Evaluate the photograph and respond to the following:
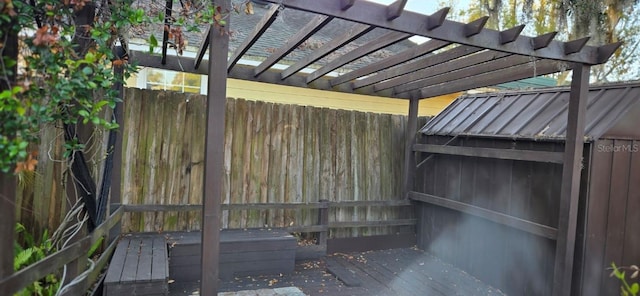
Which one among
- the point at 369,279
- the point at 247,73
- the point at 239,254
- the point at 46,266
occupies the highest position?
the point at 247,73

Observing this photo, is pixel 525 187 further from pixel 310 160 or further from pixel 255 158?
pixel 255 158

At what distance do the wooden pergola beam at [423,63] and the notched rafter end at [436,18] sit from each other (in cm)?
54

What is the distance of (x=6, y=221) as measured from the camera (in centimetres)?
161

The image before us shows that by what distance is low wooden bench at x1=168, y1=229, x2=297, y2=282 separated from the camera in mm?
3785

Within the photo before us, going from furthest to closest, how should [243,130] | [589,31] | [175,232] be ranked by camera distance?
1. [589,31]
2. [243,130]
3. [175,232]

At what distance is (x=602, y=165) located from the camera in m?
3.34

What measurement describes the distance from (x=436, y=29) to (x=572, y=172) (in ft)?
5.61

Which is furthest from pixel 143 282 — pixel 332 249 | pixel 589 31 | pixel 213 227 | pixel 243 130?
pixel 589 31

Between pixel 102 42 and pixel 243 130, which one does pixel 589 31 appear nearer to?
pixel 243 130

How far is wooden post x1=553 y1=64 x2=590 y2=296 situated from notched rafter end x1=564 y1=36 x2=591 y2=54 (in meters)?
0.26

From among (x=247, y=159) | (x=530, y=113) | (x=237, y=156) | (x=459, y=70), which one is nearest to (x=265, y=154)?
(x=247, y=159)

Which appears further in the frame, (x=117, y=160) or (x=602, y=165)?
(x=117, y=160)

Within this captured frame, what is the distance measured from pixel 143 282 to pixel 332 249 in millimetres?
2707

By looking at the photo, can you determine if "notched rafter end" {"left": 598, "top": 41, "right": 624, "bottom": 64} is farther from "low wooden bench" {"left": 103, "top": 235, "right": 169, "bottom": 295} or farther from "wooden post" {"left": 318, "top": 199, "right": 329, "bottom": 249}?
"low wooden bench" {"left": 103, "top": 235, "right": 169, "bottom": 295}
